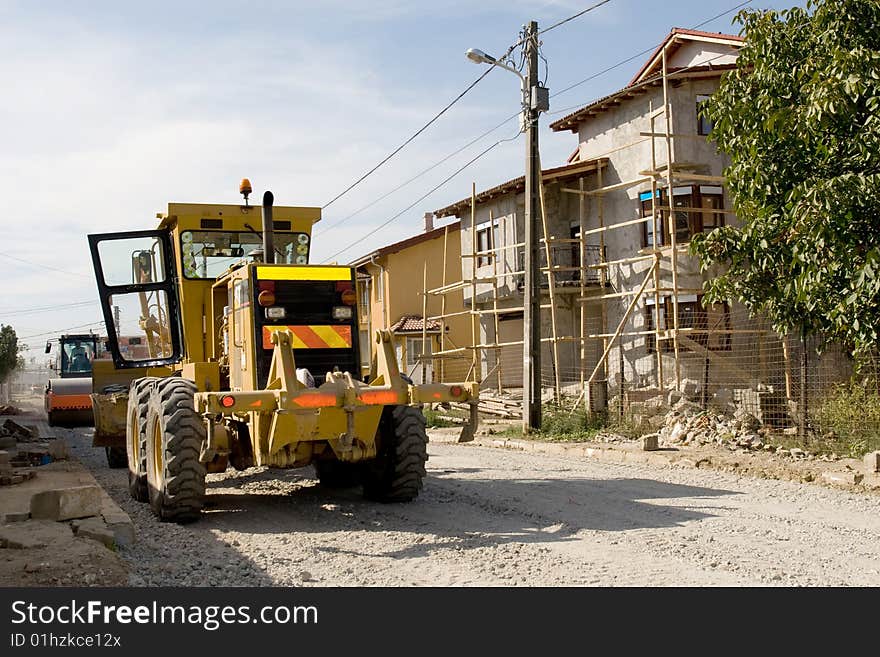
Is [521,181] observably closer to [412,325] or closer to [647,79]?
[647,79]

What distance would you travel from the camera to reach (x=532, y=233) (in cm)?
1898

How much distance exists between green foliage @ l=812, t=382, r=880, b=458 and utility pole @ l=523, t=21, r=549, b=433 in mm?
5851

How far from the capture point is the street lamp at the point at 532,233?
1883cm

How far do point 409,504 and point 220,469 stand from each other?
2098 millimetres

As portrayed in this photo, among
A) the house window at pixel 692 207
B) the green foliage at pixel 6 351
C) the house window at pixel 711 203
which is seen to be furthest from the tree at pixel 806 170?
the green foliage at pixel 6 351

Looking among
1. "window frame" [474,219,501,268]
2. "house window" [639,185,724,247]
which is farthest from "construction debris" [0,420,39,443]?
"house window" [639,185,724,247]

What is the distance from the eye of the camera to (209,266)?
1171 cm

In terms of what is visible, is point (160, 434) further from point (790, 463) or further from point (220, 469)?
point (790, 463)

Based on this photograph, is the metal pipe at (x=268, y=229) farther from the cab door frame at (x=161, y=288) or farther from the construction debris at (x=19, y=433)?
the construction debris at (x=19, y=433)

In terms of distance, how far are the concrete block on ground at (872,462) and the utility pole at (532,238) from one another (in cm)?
786

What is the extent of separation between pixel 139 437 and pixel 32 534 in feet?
10.7

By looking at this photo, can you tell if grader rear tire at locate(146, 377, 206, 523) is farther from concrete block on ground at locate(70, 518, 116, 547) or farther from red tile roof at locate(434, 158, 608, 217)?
red tile roof at locate(434, 158, 608, 217)

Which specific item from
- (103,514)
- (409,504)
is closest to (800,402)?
(409,504)

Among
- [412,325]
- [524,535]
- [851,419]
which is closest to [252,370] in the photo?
[524,535]
